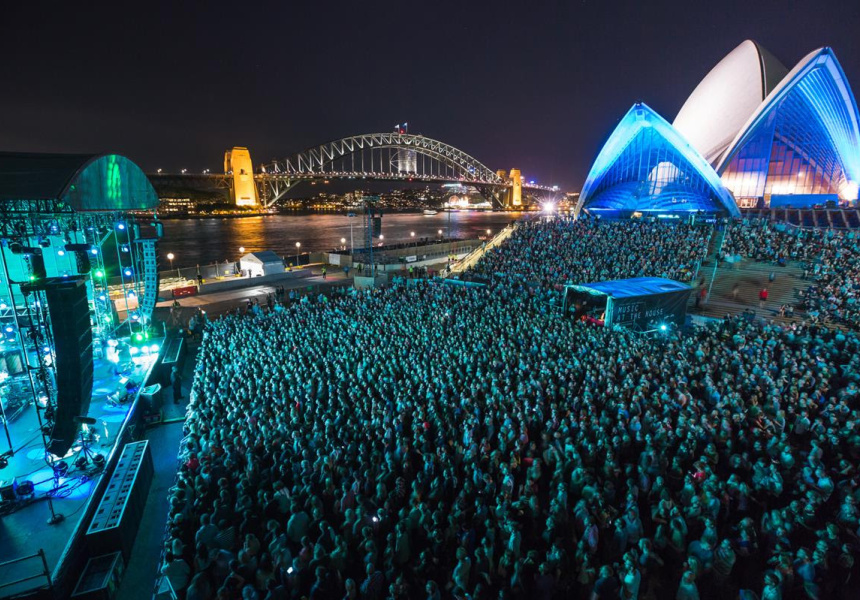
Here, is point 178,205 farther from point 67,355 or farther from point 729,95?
point 67,355

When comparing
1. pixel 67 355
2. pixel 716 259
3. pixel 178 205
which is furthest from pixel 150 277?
pixel 178 205

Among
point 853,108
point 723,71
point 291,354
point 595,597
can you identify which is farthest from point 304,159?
point 595,597

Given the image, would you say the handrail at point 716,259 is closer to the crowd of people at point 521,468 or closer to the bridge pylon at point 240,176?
the crowd of people at point 521,468

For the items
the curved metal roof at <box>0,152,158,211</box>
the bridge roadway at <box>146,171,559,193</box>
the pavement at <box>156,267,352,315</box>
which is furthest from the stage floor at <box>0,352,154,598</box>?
the bridge roadway at <box>146,171,559,193</box>

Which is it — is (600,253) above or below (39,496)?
above

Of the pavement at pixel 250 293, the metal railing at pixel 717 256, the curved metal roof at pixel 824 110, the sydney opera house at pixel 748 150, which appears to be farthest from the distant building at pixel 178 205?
the metal railing at pixel 717 256
